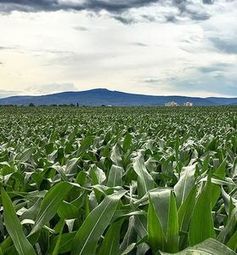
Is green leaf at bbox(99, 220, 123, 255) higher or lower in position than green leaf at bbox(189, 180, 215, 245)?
lower

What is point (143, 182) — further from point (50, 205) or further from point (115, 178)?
point (50, 205)

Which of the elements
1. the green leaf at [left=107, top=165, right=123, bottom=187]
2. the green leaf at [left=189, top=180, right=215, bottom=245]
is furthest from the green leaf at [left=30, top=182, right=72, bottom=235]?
the green leaf at [left=107, top=165, right=123, bottom=187]

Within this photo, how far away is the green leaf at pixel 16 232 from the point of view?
1.29 meters

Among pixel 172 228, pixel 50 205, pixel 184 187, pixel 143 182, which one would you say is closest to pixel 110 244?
pixel 172 228

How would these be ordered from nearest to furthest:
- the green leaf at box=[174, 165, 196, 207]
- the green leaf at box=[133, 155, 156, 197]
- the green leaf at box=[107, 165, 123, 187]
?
the green leaf at box=[174, 165, 196, 207]
the green leaf at box=[133, 155, 156, 197]
the green leaf at box=[107, 165, 123, 187]

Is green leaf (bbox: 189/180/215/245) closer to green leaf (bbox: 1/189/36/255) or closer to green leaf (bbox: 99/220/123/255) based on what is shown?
green leaf (bbox: 99/220/123/255)

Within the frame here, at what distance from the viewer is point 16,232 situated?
4.31ft

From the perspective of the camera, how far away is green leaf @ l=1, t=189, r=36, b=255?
1.29m

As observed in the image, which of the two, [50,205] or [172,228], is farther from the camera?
[50,205]

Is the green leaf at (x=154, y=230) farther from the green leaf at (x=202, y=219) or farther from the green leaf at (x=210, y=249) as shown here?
the green leaf at (x=210, y=249)

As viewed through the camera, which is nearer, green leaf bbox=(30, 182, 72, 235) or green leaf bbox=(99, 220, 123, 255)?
green leaf bbox=(99, 220, 123, 255)

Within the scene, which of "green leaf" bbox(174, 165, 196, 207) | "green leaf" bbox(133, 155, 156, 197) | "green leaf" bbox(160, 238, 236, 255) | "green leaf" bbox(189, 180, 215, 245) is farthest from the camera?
"green leaf" bbox(133, 155, 156, 197)

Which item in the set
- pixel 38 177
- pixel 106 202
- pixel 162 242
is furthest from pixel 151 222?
pixel 38 177

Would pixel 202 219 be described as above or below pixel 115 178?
above
